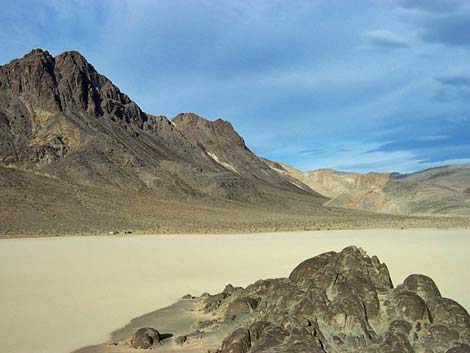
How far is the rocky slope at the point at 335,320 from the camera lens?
658cm

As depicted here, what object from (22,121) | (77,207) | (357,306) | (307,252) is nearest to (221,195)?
(77,207)

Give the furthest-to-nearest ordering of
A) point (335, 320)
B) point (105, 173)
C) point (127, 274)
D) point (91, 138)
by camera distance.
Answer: point (91, 138) < point (105, 173) < point (127, 274) < point (335, 320)

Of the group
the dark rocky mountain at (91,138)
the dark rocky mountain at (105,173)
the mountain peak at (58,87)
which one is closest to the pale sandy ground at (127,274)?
the dark rocky mountain at (105,173)

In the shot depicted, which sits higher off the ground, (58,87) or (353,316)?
(58,87)

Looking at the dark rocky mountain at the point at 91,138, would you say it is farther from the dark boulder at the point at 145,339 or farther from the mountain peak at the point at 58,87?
the dark boulder at the point at 145,339

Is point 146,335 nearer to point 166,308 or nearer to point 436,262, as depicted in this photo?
point 166,308

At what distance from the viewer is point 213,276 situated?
651 inches

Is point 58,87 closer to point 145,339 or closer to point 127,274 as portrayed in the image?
point 127,274

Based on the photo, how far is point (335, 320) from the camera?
22.8ft

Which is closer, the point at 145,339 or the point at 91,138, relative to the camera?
the point at 145,339

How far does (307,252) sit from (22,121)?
66.4m

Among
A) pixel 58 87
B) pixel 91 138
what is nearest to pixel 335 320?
pixel 91 138

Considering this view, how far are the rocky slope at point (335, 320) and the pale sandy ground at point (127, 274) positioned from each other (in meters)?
1.61

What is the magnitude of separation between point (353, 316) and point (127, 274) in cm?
1130
